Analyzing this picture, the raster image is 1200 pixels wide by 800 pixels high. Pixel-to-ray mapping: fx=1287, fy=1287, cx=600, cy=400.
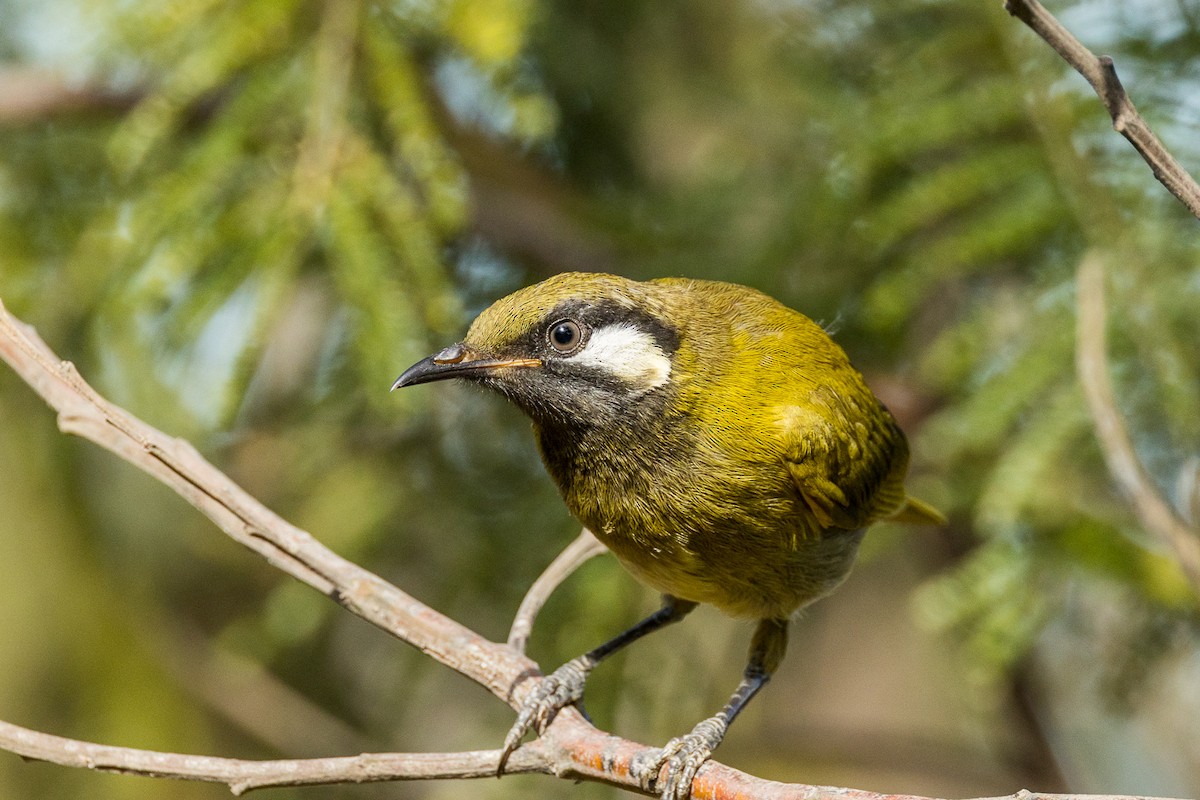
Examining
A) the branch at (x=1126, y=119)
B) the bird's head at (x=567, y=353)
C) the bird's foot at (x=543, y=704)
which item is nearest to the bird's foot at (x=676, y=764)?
the bird's foot at (x=543, y=704)

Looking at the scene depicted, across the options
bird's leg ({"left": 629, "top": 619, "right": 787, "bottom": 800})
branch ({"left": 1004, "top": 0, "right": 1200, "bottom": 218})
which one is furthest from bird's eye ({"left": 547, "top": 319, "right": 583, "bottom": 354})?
branch ({"left": 1004, "top": 0, "right": 1200, "bottom": 218})

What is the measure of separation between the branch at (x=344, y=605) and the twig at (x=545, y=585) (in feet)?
0.30

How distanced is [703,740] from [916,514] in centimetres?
131

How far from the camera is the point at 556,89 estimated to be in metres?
5.82

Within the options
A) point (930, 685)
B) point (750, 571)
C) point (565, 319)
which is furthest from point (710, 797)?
point (930, 685)

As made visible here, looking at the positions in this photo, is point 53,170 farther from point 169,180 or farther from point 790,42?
point 790,42

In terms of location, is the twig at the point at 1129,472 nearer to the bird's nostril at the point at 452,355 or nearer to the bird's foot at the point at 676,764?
the bird's foot at the point at 676,764

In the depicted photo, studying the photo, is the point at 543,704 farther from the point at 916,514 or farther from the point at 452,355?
the point at 916,514

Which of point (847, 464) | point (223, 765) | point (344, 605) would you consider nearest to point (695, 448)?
point (847, 464)

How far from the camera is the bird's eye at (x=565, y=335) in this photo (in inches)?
129

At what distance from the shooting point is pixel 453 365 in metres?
3.22

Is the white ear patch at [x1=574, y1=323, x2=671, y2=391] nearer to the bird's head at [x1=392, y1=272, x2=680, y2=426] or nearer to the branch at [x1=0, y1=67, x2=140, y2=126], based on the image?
the bird's head at [x1=392, y1=272, x2=680, y2=426]

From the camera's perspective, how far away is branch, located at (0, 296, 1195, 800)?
255cm

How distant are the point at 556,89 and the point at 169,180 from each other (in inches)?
85.2
